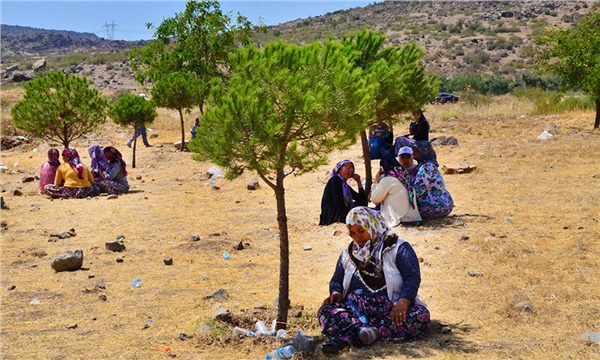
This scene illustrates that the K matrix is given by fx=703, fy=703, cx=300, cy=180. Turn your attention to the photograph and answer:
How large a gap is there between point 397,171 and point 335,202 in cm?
103

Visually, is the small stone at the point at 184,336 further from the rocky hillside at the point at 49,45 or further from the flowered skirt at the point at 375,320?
the rocky hillside at the point at 49,45

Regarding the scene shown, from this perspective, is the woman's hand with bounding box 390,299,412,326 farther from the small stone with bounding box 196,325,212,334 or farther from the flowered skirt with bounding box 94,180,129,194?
the flowered skirt with bounding box 94,180,129,194

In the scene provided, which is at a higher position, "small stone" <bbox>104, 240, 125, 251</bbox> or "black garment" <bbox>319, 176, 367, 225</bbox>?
"black garment" <bbox>319, 176, 367, 225</bbox>

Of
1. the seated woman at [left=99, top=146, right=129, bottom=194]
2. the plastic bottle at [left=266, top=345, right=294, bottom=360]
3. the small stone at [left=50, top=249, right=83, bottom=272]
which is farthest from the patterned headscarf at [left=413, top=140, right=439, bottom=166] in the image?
the seated woman at [left=99, top=146, right=129, bottom=194]

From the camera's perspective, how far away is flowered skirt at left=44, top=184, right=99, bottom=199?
1395 centimetres

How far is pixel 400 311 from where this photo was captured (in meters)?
5.19

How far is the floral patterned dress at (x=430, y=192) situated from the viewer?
9.90 metres

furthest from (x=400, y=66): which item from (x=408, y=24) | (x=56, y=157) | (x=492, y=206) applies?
(x=408, y=24)

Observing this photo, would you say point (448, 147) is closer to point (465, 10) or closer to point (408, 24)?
point (408, 24)

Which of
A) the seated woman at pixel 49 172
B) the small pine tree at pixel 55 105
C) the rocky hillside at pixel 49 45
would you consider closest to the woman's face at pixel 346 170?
the seated woman at pixel 49 172

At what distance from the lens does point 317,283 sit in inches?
298

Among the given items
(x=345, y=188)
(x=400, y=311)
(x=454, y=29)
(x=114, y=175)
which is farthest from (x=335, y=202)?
(x=454, y=29)

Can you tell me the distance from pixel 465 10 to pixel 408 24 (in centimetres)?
830

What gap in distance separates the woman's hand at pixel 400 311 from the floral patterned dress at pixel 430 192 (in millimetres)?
4855
